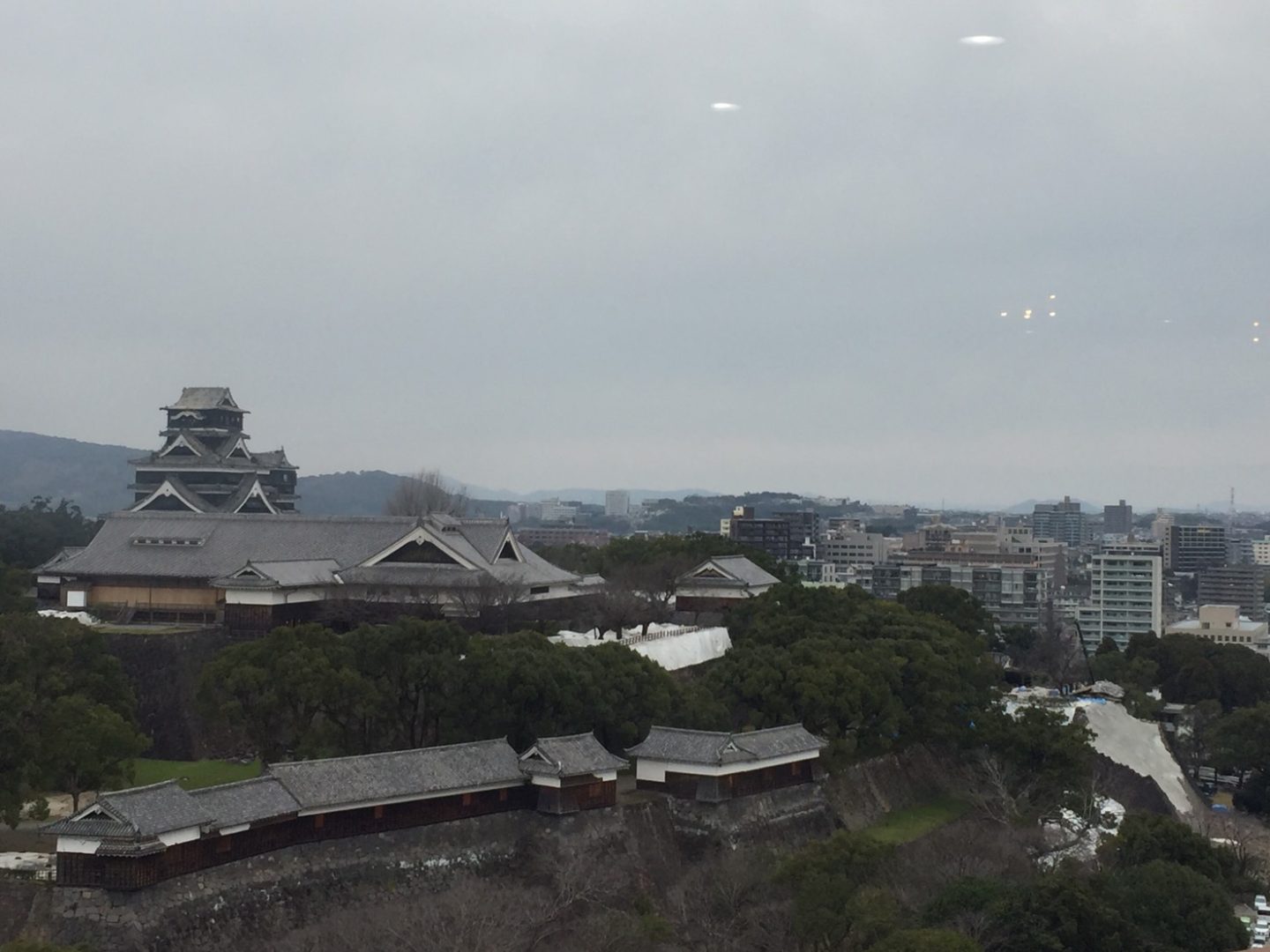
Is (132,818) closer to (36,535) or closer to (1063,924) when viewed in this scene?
(1063,924)

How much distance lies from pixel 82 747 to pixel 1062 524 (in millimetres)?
155817

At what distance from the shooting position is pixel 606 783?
23750 mm

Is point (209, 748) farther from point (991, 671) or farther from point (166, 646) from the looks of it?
point (991, 671)

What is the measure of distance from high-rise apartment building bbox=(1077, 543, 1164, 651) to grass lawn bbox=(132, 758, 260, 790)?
5734 centimetres

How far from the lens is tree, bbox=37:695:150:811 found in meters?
21.0

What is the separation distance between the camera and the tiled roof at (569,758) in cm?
2294

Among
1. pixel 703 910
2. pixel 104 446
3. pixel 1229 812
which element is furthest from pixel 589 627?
pixel 104 446

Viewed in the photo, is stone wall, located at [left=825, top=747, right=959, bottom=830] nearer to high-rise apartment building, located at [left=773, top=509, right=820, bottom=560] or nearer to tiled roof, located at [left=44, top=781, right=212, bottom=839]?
tiled roof, located at [left=44, top=781, right=212, bottom=839]

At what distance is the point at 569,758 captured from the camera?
23.2 metres

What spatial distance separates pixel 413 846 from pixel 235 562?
46.1 feet

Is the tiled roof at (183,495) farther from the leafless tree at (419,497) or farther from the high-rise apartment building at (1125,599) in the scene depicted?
the high-rise apartment building at (1125,599)

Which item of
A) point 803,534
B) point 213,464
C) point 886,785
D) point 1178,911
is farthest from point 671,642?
point 803,534

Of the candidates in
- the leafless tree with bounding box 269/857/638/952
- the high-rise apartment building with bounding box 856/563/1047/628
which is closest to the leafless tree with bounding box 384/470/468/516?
the high-rise apartment building with bounding box 856/563/1047/628

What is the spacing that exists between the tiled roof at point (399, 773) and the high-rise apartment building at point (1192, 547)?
4064 inches
